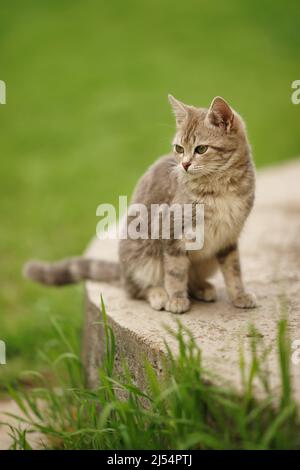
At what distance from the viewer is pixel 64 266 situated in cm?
314

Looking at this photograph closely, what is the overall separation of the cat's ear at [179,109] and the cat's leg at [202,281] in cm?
63

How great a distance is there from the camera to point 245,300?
2.60 m

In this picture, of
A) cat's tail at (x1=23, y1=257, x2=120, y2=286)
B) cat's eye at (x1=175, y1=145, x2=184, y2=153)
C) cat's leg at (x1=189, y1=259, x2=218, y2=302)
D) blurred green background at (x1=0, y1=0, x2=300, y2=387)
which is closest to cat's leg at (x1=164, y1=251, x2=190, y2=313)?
cat's leg at (x1=189, y1=259, x2=218, y2=302)

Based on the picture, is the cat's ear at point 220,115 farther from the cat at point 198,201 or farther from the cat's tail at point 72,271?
the cat's tail at point 72,271

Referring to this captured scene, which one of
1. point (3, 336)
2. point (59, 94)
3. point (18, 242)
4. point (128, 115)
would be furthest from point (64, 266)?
point (59, 94)

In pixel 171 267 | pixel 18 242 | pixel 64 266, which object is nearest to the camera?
pixel 171 267

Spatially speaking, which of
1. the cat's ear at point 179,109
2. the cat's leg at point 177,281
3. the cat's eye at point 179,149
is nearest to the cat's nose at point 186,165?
the cat's eye at point 179,149

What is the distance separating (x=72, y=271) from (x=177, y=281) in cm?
75

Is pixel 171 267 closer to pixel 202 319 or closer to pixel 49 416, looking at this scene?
pixel 202 319

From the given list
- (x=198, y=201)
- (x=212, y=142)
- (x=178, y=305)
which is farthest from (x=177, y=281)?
(x=212, y=142)

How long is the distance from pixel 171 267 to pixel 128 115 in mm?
5739

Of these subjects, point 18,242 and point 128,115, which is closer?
point 18,242
